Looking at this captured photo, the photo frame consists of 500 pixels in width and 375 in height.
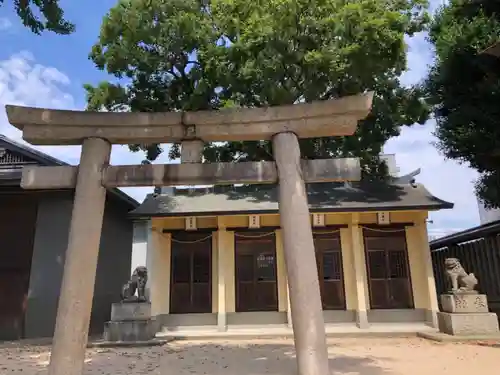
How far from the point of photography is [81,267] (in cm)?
493

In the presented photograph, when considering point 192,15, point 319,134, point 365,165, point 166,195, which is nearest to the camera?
point 319,134

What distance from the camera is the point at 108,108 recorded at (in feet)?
45.6

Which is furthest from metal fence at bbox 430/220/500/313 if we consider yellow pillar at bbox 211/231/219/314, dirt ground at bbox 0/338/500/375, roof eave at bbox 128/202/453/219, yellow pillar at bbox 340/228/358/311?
yellow pillar at bbox 211/231/219/314

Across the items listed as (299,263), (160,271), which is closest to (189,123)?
(299,263)

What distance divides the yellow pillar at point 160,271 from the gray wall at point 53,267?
2511 mm

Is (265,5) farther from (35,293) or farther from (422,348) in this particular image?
(35,293)

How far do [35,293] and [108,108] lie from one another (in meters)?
6.48

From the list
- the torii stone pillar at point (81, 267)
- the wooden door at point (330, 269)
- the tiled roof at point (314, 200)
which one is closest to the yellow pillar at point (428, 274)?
the tiled roof at point (314, 200)

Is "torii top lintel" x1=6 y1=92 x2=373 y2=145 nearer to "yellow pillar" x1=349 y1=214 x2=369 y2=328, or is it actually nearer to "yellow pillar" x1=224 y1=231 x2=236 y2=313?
"yellow pillar" x1=349 y1=214 x2=369 y2=328

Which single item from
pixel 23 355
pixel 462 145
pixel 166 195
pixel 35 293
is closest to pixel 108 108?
pixel 166 195

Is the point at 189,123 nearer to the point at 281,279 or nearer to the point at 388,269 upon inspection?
the point at 281,279

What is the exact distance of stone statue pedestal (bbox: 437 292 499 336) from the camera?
360 inches

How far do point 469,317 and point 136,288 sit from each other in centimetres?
823

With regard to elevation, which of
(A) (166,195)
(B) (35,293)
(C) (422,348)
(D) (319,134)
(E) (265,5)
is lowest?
(C) (422,348)
